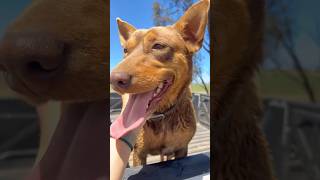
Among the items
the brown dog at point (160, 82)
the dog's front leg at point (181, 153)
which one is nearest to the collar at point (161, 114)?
the brown dog at point (160, 82)

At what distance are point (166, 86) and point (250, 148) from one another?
0.45 m

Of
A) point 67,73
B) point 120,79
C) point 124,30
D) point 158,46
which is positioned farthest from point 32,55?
point 158,46

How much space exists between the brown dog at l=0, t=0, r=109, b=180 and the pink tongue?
17 cm

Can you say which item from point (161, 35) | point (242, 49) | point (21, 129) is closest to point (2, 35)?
point (21, 129)

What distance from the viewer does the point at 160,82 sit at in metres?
1.45

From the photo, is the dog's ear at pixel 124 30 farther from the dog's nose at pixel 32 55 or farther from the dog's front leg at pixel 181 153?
the dog's front leg at pixel 181 153

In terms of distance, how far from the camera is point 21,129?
976mm

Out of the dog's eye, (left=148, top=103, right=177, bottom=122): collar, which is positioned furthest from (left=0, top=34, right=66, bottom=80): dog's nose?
(left=148, top=103, right=177, bottom=122): collar

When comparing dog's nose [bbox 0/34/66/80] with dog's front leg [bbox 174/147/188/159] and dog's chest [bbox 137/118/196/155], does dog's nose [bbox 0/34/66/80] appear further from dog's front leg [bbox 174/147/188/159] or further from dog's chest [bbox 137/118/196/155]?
dog's front leg [bbox 174/147/188/159]

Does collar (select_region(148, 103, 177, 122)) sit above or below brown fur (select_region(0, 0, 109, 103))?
below

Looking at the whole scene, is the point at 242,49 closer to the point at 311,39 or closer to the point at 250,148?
the point at 311,39

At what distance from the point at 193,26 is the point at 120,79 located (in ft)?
1.60

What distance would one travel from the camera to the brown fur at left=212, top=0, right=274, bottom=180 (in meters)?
1.35

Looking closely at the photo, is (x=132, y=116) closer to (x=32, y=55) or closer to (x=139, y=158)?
(x=139, y=158)
